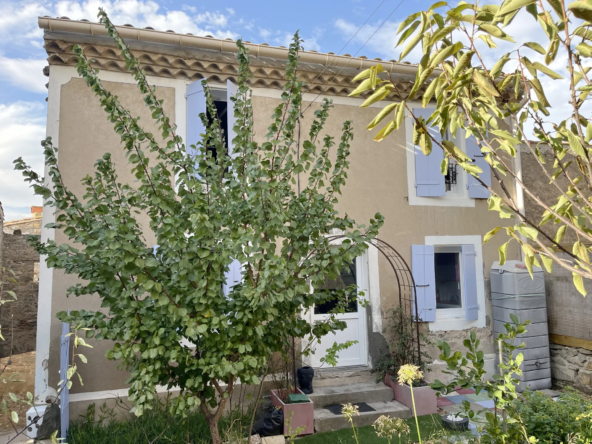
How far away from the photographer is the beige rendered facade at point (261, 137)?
5559mm

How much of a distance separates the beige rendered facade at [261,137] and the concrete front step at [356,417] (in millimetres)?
980

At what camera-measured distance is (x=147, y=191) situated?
2.79 m

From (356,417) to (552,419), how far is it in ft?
9.65

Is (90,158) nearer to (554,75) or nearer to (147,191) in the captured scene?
(147,191)

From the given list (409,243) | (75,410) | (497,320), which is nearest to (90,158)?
(75,410)

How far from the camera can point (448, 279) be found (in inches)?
301

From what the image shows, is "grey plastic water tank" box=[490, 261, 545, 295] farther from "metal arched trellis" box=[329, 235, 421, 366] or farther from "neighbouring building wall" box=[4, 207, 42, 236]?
"neighbouring building wall" box=[4, 207, 42, 236]

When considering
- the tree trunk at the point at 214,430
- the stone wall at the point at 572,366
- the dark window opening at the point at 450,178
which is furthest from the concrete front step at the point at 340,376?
the dark window opening at the point at 450,178

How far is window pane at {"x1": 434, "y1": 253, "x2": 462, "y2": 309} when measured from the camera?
25.0 ft

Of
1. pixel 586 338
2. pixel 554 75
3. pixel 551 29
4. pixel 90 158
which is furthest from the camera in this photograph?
pixel 586 338

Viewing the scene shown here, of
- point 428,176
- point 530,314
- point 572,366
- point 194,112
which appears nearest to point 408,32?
point 194,112

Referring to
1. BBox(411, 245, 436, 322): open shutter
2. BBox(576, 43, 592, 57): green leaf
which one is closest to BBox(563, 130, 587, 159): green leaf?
BBox(576, 43, 592, 57): green leaf

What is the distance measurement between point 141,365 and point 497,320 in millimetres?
6405

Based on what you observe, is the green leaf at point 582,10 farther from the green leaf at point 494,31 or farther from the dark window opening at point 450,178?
the dark window opening at point 450,178
